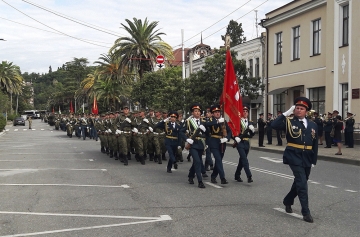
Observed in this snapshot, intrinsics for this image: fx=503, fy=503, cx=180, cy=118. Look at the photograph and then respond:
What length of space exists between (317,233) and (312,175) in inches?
272

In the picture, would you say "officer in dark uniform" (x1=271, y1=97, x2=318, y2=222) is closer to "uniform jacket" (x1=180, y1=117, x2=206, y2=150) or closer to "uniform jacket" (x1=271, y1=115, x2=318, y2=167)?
"uniform jacket" (x1=271, y1=115, x2=318, y2=167)

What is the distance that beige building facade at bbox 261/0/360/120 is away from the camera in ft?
83.4

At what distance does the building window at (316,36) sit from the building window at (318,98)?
2.16m

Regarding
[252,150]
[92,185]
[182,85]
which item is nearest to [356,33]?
[252,150]

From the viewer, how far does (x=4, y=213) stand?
8422 millimetres

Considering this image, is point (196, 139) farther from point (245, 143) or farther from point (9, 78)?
point (9, 78)

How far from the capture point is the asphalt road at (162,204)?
7281 millimetres

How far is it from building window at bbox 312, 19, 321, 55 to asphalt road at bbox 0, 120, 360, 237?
50.8ft

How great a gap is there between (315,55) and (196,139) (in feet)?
64.8

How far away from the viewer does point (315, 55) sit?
96.0ft

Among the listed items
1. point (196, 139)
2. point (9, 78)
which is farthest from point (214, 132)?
point (9, 78)

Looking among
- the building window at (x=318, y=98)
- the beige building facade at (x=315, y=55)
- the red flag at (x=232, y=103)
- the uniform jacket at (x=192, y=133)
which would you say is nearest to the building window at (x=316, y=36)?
the beige building facade at (x=315, y=55)

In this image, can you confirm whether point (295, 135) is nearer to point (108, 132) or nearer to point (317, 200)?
point (317, 200)

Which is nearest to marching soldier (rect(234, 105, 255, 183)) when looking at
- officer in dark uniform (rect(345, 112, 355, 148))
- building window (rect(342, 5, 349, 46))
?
officer in dark uniform (rect(345, 112, 355, 148))
